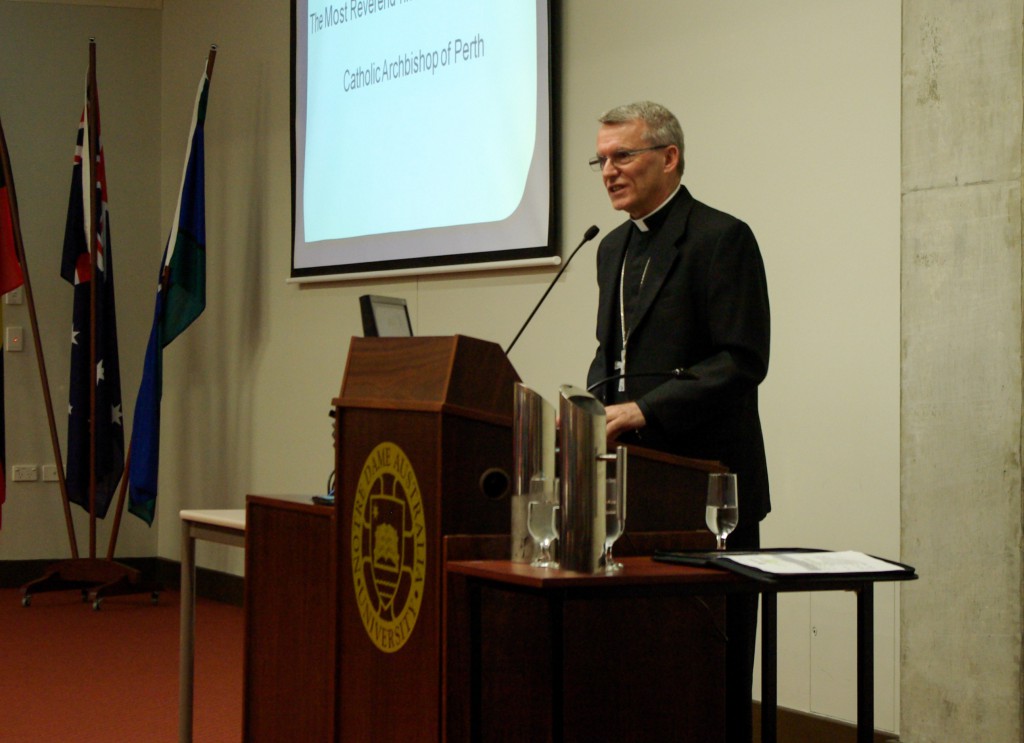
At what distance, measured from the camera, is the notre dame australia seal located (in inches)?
77.7

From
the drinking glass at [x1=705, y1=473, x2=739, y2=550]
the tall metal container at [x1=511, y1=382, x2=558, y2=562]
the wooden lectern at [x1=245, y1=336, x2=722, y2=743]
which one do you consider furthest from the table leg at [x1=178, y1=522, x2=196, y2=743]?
the drinking glass at [x1=705, y1=473, x2=739, y2=550]

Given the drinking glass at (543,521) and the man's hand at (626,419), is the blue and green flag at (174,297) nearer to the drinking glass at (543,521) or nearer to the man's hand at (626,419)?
the man's hand at (626,419)

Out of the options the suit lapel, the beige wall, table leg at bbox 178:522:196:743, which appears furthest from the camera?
the beige wall

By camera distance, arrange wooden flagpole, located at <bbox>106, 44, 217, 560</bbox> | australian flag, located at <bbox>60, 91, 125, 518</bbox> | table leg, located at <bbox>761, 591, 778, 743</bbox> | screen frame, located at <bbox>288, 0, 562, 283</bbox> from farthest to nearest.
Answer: australian flag, located at <bbox>60, 91, 125, 518</bbox> < wooden flagpole, located at <bbox>106, 44, 217, 560</bbox> < screen frame, located at <bbox>288, 0, 562, 283</bbox> < table leg, located at <bbox>761, 591, 778, 743</bbox>

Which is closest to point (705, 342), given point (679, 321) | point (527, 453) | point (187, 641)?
point (679, 321)

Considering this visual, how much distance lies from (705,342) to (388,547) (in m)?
0.90

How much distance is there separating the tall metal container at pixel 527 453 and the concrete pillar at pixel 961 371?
1421 millimetres

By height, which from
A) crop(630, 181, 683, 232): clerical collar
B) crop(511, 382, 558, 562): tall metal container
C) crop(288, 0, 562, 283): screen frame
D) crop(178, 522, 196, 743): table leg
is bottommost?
crop(178, 522, 196, 743): table leg

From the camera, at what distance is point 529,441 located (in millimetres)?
1908

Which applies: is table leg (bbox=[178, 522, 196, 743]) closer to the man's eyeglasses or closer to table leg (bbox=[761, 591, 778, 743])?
the man's eyeglasses

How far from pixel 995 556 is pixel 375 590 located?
1559 millimetres

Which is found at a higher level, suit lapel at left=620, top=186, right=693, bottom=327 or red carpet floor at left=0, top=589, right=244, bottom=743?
suit lapel at left=620, top=186, right=693, bottom=327

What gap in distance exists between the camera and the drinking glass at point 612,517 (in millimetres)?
1826

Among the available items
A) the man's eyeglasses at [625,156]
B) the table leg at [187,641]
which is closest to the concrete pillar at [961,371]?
the man's eyeglasses at [625,156]
